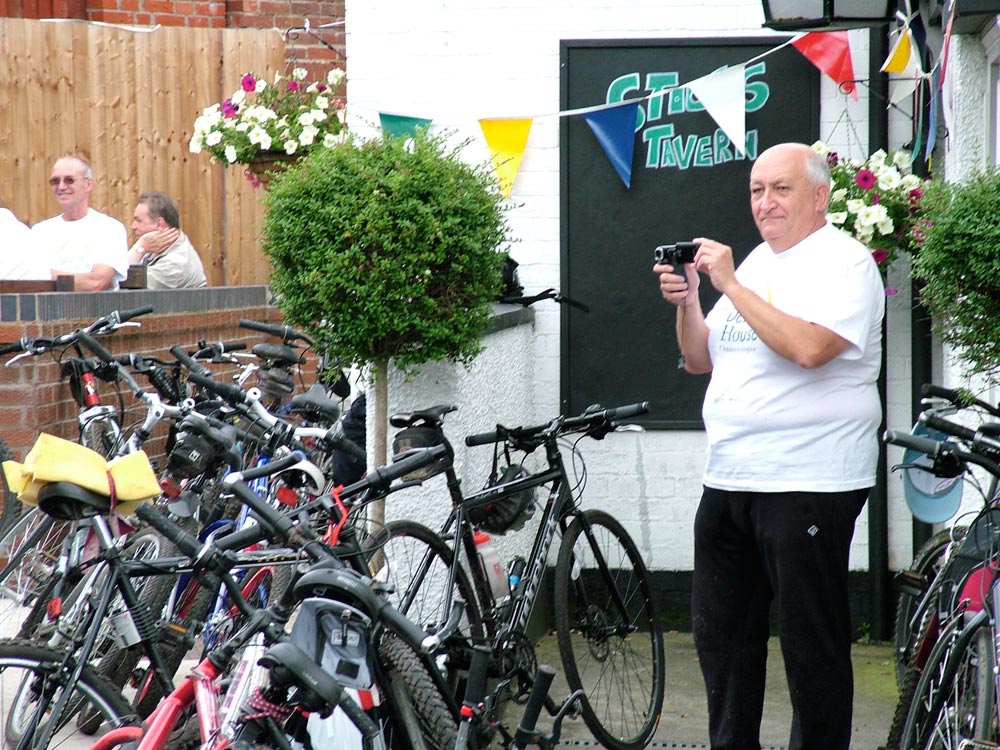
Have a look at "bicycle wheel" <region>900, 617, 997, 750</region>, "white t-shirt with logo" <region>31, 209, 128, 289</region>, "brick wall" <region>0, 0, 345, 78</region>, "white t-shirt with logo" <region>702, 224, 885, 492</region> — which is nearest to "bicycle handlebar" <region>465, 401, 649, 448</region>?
"white t-shirt with logo" <region>702, 224, 885, 492</region>

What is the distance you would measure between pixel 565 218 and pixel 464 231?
1.70 m

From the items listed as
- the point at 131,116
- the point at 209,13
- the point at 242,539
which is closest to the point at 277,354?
the point at 242,539

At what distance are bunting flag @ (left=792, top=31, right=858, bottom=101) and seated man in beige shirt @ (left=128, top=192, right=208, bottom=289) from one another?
13.5 ft

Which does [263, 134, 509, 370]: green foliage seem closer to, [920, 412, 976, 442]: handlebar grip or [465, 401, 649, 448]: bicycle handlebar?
[465, 401, 649, 448]: bicycle handlebar

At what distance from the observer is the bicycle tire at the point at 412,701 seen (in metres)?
3.29

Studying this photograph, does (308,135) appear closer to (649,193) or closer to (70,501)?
(649,193)

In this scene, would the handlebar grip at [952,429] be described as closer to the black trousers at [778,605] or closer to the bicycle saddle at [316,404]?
the black trousers at [778,605]

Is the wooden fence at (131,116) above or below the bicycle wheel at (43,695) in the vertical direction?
above

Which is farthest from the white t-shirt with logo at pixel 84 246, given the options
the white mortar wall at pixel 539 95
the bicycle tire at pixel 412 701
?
the bicycle tire at pixel 412 701

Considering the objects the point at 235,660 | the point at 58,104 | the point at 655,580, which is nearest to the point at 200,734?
the point at 235,660

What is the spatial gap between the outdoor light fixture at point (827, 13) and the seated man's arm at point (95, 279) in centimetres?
376

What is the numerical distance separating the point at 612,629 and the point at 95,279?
368 centimetres

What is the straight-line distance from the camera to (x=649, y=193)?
6.17 meters

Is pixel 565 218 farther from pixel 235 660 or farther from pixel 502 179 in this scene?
pixel 235 660
